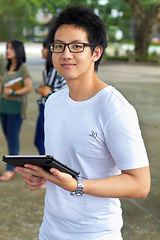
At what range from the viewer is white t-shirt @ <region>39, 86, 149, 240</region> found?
1829 mm

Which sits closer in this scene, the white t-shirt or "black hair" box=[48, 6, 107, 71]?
the white t-shirt

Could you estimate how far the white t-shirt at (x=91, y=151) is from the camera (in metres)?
1.83

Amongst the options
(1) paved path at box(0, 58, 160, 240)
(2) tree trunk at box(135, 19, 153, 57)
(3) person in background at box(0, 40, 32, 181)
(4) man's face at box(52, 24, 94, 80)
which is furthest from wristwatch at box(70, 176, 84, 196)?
(2) tree trunk at box(135, 19, 153, 57)

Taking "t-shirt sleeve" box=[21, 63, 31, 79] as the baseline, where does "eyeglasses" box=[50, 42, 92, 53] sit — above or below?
above

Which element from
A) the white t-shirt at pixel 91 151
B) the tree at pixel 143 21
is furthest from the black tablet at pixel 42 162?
the tree at pixel 143 21

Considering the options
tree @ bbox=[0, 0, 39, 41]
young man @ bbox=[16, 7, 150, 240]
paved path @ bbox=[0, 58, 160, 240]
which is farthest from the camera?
tree @ bbox=[0, 0, 39, 41]

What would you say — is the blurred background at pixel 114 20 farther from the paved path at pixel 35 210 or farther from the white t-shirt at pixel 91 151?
the paved path at pixel 35 210

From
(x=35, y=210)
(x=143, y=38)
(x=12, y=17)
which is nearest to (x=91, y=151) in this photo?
(x=35, y=210)

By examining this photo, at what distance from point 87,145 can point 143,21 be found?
3222 centimetres

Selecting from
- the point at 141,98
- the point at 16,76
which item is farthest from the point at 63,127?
the point at 141,98

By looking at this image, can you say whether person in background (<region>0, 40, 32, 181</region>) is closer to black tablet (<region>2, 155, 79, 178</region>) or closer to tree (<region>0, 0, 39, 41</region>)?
black tablet (<region>2, 155, 79, 178</region>)

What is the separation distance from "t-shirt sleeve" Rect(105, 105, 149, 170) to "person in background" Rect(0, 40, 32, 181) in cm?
395

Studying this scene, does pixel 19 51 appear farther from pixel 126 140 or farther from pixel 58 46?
pixel 126 140

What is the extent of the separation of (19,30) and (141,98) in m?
44.1
